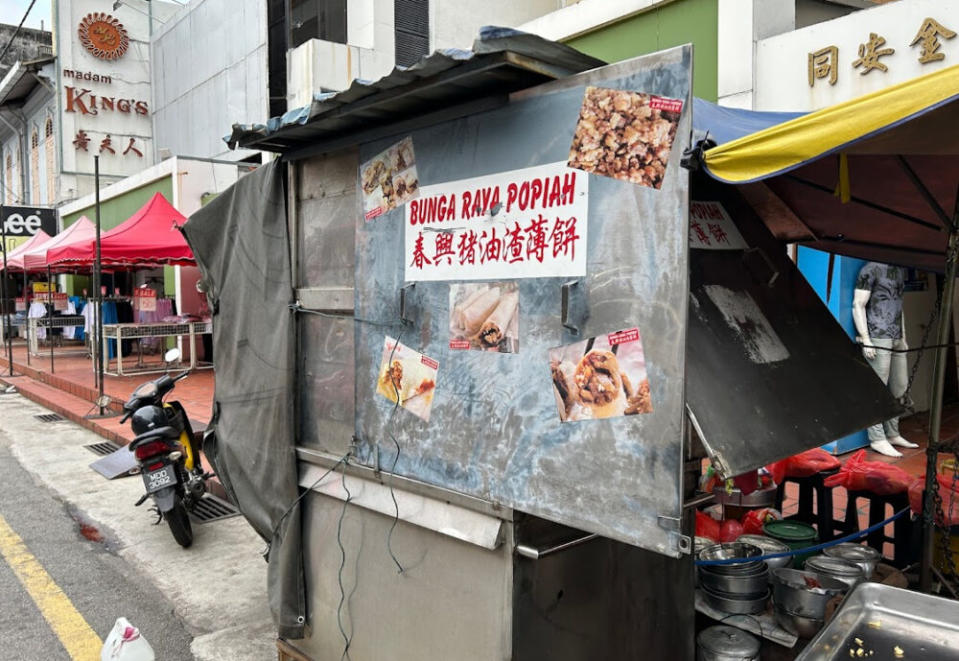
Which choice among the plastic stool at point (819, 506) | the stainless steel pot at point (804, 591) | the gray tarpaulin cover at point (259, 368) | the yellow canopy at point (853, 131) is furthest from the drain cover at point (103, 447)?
the yellow canopy at point (853, 131)

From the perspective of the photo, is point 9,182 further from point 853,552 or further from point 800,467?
point 853,552

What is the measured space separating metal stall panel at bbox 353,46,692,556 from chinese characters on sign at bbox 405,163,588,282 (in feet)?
0.12

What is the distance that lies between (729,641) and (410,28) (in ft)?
36.5

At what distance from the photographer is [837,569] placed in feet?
11.5

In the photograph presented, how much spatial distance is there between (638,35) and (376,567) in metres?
6.26

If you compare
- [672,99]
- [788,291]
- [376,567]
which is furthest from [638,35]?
[376,567]

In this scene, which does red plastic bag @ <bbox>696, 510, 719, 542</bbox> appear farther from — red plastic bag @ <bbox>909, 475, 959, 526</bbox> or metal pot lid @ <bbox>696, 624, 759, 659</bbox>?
red plastic bag @ <bbox>909, 475, 959, 526</bbox>

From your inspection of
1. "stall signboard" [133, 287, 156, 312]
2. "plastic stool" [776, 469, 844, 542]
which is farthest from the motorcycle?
"stall signboard" [133, 287, 156, 312]

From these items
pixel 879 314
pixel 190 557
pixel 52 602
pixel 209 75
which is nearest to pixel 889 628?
pixel 52 602

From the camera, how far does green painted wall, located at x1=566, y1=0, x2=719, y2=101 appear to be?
6.77 meters

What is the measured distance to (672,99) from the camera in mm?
2162

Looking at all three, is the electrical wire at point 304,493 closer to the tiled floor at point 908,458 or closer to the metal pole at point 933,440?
the metal pole at point 933,440

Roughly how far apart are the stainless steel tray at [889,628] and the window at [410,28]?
11410mm

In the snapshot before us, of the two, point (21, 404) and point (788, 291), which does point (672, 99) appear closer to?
point (788, 291)
